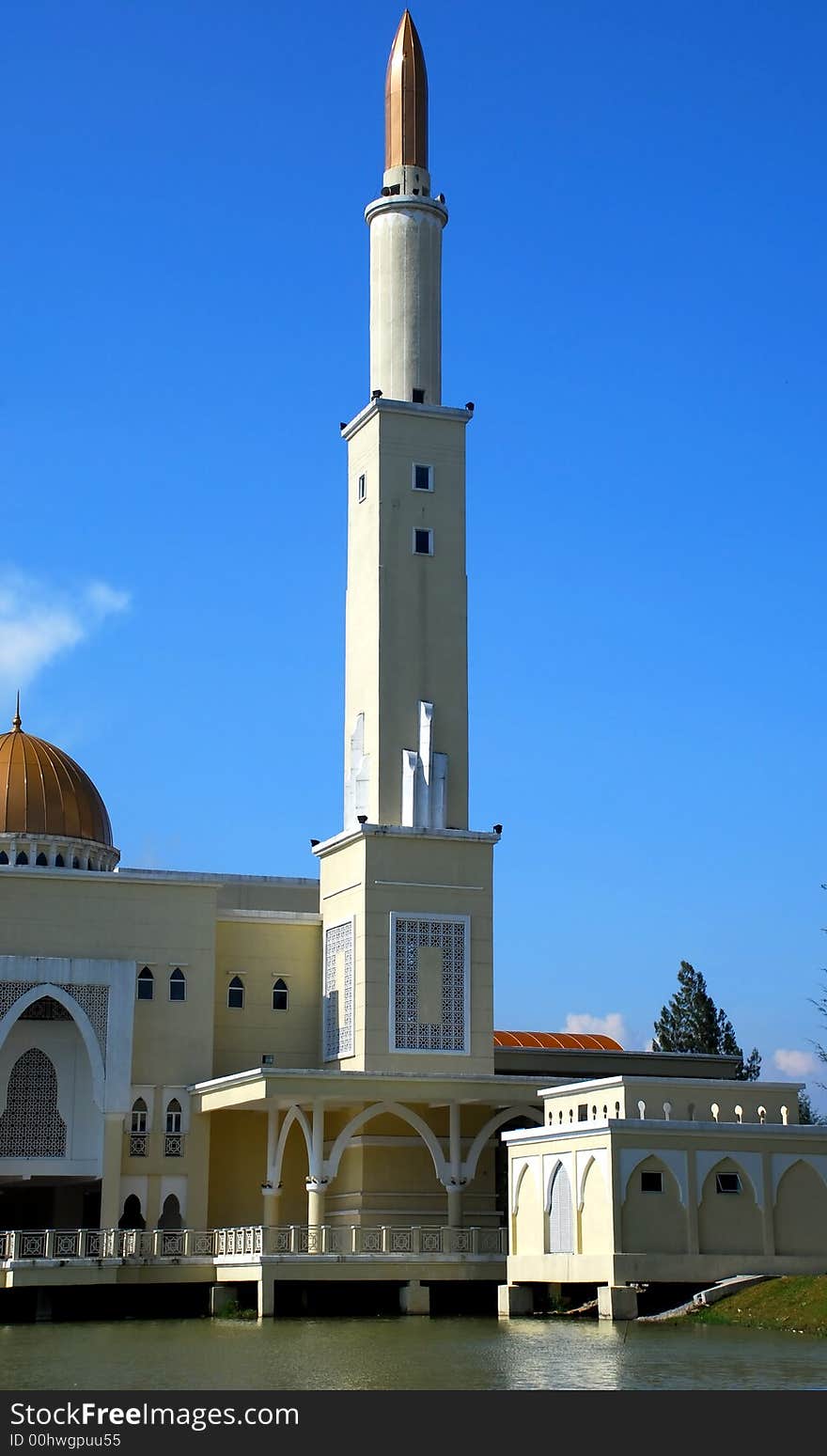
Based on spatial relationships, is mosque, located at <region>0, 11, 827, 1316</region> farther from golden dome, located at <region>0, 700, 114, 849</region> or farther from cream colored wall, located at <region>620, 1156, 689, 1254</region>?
cream colored wall, located at <region>620, 1156, 689, 1254</region>

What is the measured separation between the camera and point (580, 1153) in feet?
106

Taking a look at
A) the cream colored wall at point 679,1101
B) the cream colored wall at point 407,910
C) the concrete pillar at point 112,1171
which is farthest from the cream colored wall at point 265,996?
the cream colored wall at point 679,1101

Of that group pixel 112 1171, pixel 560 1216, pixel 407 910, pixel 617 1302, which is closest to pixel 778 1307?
pixel 617 1302

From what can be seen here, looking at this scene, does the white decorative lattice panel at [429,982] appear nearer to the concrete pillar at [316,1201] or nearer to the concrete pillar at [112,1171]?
the concrete pillar at [316,1201]

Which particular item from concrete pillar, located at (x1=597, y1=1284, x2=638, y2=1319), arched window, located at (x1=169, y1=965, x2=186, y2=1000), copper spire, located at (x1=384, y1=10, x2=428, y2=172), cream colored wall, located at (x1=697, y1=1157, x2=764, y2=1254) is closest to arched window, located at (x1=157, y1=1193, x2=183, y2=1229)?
arched window, located at (x1=169, y1=965, x2=186, y2=1000)

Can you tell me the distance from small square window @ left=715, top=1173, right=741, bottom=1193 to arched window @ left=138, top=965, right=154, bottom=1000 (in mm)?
13386

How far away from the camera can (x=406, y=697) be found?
41594 mm

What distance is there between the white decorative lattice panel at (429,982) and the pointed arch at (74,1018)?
5.72m

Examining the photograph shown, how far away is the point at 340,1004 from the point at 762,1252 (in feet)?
39.1

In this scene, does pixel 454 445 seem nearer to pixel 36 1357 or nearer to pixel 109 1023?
pixel 109 1023

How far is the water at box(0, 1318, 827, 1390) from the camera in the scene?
20.3 metres

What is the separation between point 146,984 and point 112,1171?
4.08 m
